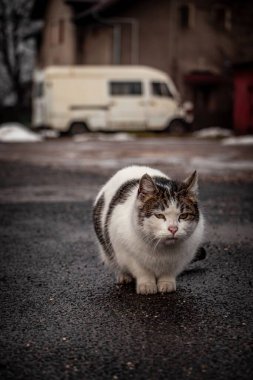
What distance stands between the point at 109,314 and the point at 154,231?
0.54m

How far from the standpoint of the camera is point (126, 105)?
3058 centimetres

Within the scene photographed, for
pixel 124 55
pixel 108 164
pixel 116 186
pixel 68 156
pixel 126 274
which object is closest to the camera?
pixel 126 274

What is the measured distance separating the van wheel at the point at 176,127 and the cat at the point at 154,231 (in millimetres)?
25808

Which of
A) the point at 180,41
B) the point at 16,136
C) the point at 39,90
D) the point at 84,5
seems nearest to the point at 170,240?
the point at 16,136

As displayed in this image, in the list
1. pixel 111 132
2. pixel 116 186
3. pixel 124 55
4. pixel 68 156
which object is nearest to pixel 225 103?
pixel 124 55

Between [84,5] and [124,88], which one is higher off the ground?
[84,5]

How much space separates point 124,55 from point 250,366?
3391cm

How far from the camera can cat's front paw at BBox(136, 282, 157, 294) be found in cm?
489

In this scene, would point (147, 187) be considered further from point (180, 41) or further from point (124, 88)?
point (180, 41)

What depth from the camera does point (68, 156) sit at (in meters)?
18.3

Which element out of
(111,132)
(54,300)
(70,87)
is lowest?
(111,132)

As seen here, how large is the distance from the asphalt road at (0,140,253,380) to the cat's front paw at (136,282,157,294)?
6 cm

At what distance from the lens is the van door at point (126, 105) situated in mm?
30391

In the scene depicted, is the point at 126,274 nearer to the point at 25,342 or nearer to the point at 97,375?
the point at 25,342
